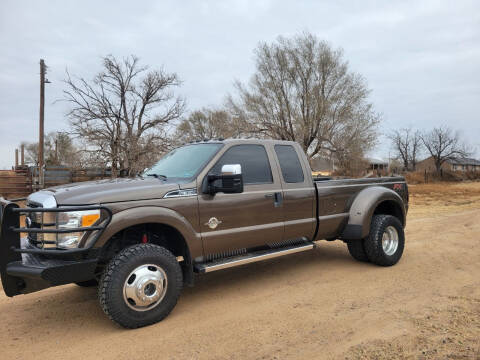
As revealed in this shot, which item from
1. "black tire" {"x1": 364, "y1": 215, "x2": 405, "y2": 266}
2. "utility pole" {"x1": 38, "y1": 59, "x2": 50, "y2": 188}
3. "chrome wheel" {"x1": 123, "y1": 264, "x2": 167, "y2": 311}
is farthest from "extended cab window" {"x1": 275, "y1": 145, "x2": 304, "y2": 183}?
"utility pole" {"x1": 38, "y1": 59, "x2": 50, "y2": 188}

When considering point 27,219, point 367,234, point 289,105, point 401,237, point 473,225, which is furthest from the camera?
point 289,105

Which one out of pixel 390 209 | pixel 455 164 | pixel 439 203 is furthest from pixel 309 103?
pixel 455 164

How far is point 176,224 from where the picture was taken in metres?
3.79


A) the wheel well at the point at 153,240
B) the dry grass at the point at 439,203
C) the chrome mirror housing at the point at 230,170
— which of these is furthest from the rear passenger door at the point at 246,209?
the dry grass at the point at 439,203

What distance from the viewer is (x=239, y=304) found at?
4180 mm

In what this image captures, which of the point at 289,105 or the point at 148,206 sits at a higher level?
the point at 289,105

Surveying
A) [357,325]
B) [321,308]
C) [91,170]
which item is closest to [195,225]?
[321,308]

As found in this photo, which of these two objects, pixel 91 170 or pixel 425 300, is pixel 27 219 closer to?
pixel 425 300

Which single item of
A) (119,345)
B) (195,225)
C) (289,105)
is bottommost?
(119,345)

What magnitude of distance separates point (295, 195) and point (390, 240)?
2.06 metres

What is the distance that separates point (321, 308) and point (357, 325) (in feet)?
1.72

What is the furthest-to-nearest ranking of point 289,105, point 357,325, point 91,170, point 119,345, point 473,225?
point 289,105 < point 91,170 < point 473,225 < point 357,325 < point 119,345

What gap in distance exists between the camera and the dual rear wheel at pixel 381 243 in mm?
5535

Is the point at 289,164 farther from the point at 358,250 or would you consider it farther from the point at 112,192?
the point at 112,192
